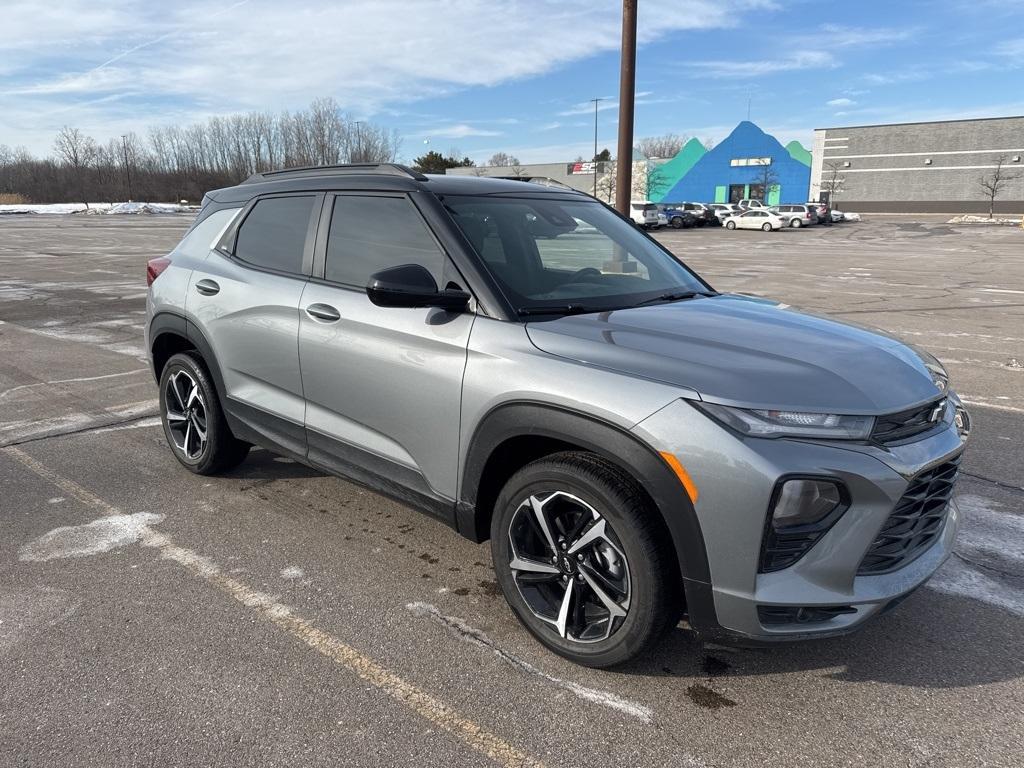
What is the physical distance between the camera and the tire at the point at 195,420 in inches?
179

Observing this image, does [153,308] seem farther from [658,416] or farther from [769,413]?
[769,413]

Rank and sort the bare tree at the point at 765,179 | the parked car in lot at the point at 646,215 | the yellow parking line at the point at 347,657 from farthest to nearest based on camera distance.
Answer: the bare tree at the point at 765,179, the parked car in lot at the point at 646,215, the yellow parking line at the point at 347,657

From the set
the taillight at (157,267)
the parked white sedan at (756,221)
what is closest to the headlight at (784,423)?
the taillight at (157,267)

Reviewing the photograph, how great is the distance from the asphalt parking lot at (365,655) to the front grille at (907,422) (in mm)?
918

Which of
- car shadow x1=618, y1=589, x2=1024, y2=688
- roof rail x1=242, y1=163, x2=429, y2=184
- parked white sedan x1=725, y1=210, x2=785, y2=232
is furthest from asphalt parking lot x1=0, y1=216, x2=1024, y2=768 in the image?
parked white sedan x1=725, y1=210, x2=785, y2=232

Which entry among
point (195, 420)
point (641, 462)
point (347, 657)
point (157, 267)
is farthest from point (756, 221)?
point (347, 657)

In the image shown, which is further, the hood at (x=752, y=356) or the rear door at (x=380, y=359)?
the rear door at (x=380, y=359)

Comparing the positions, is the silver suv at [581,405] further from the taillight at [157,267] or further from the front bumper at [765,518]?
the taillight at [157,267]

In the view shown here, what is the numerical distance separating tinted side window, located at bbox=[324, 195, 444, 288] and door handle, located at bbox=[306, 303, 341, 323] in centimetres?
15

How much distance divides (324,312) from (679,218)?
164 feet

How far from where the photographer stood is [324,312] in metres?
3.64

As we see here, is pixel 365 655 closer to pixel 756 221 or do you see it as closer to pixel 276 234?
pixel 276 234

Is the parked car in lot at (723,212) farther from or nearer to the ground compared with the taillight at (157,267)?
nearer to the ground

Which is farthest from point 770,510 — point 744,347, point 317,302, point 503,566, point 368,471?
point 317,302
